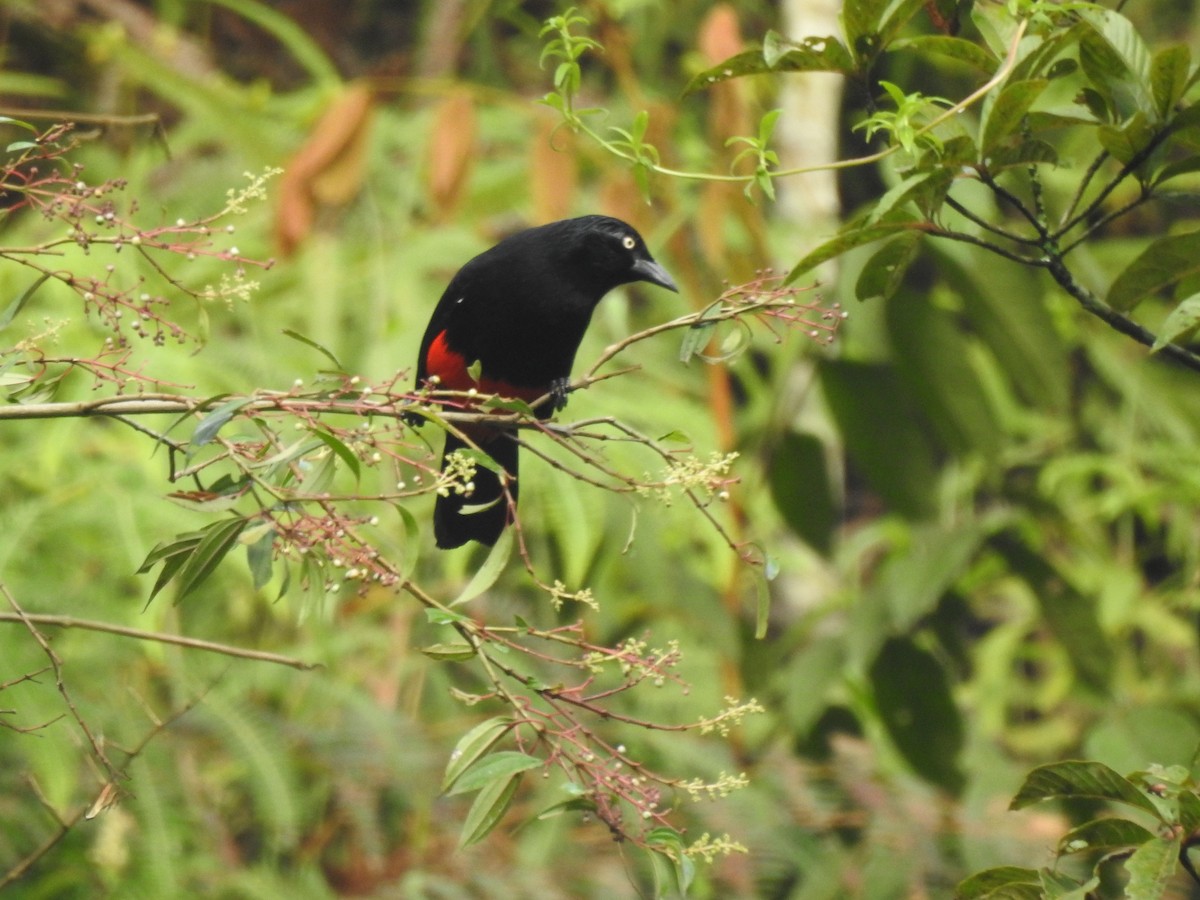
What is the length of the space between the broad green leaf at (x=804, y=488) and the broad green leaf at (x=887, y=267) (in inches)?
83.4

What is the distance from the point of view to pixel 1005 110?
1.56 metres

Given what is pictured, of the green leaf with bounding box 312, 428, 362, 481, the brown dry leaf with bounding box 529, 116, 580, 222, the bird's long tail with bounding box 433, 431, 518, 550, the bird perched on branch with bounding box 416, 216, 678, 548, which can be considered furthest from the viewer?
the brown dry leaf with bounding box 529, 116, 580, 222

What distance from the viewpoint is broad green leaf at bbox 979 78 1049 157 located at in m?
1.52

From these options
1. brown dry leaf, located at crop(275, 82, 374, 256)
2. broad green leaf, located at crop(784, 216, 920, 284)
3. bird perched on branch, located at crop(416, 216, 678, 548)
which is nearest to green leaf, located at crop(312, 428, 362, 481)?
broad green leaf, located at crop(784, 216, 920, 284)

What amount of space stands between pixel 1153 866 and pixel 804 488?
2.59 metres

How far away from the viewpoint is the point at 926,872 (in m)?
3.87

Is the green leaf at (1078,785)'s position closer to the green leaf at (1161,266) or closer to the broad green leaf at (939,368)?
the green leaf at (1161,266)

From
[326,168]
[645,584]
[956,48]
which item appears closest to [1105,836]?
[956,48]

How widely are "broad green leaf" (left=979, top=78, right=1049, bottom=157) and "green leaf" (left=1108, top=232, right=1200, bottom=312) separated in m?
0.28

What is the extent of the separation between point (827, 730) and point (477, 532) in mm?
2119

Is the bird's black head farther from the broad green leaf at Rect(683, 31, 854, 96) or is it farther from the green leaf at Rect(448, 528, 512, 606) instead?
the green leaf at Rect(448, 528, 512, 606)

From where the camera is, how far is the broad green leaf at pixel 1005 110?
1.52 metres

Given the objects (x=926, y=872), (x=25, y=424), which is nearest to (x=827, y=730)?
(x=926, y=872)

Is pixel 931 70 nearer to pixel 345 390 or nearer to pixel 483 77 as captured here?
pixel 345 390
